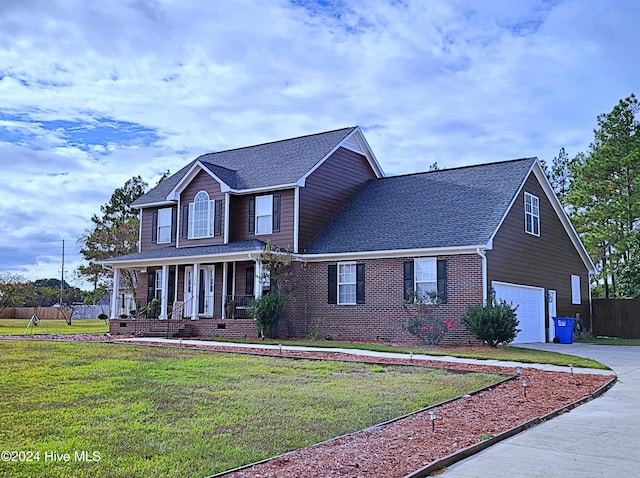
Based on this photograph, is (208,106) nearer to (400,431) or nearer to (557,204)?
(557,204)

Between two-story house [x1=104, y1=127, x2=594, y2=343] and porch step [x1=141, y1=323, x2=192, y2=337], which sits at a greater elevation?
two-story house [x1=104, y1=127, x2=594, y2=343]

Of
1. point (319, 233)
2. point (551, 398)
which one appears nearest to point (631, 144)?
point (319, 233)

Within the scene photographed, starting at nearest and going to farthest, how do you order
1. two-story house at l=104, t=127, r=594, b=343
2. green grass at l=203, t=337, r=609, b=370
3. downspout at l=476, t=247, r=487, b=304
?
green grass at l=203, t=337, r=609, b=370 → downspout at l=476, t=247, r=487, b=304 → two-story house at l=104, t=127, r=594, b=343

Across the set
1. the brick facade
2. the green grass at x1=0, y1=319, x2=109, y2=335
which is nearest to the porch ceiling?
the brick facade

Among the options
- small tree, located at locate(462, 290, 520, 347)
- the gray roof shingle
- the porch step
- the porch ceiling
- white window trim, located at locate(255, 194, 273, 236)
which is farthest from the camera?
the gray roof shingle

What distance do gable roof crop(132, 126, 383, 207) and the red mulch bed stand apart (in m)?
14.4

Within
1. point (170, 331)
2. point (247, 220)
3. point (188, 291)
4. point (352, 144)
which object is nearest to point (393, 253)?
point (247, 220)

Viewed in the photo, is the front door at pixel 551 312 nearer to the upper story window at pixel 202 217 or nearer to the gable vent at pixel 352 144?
the gable vent at pixel 352 144

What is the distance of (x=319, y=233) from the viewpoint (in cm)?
2438

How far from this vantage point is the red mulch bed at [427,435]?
5.80 metres

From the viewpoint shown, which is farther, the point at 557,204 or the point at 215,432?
the point at 557,204

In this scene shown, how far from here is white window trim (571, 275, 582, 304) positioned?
27.5 meters

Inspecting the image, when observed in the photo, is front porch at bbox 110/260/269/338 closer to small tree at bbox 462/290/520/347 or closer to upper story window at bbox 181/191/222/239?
upper story window at bbox 181/191/222/239

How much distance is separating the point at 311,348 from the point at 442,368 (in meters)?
5.63
